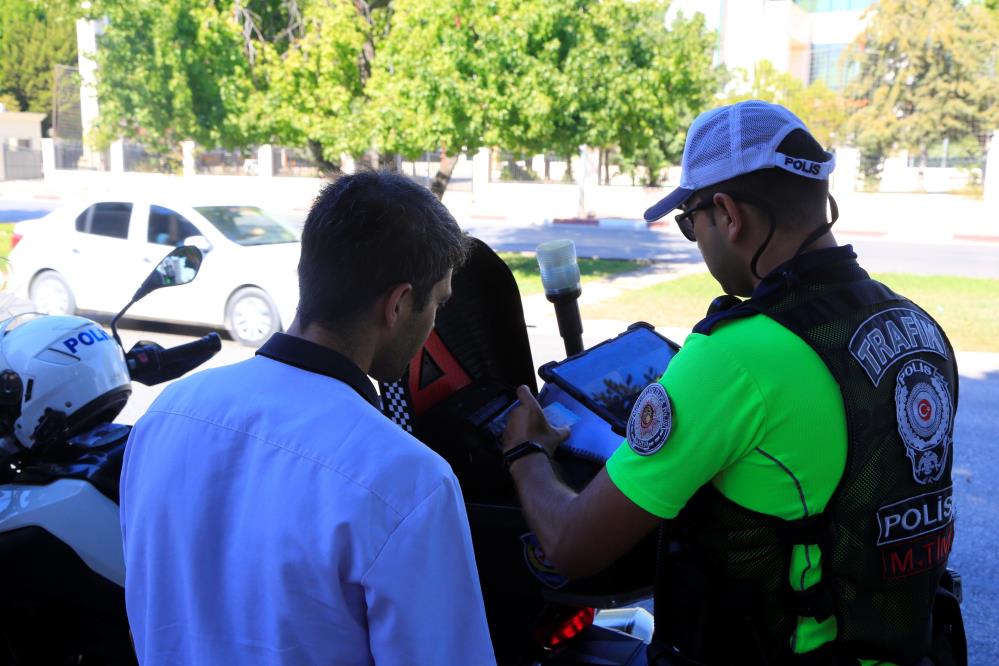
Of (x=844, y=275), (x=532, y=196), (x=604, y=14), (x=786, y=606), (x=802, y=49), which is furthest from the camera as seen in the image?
(x=802, y=49)

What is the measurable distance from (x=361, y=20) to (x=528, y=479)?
12490mm

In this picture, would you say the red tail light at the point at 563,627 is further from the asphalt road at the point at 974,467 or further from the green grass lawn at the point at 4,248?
the asphalt road at the point at 974,467

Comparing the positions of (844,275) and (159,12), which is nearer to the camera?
(844,275)

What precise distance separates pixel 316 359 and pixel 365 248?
184 mm

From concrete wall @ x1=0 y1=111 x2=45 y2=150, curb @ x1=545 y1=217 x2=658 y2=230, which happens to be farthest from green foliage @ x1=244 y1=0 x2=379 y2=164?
concrete wall @ x1=0 y1=111 x2=45 y2=150

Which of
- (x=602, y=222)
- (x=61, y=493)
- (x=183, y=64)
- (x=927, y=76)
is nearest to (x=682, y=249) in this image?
(x=602, y=222)

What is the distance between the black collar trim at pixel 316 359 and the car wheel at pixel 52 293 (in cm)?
1090

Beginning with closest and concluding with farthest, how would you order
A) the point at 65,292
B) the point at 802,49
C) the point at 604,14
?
the point at 65,292 → the point at 604,14 → the point at 802,49

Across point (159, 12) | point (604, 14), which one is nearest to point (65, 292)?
point (159, 12)

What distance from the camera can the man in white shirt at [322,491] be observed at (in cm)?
127

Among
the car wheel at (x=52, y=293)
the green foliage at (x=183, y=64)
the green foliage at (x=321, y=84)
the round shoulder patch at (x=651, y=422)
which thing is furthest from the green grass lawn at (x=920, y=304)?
the round shoulder patch at (x=651, y=422)

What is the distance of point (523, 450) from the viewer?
1849 mm

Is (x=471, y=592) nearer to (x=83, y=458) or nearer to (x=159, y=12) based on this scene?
(x=83, y=458)

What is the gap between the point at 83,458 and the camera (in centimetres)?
231
